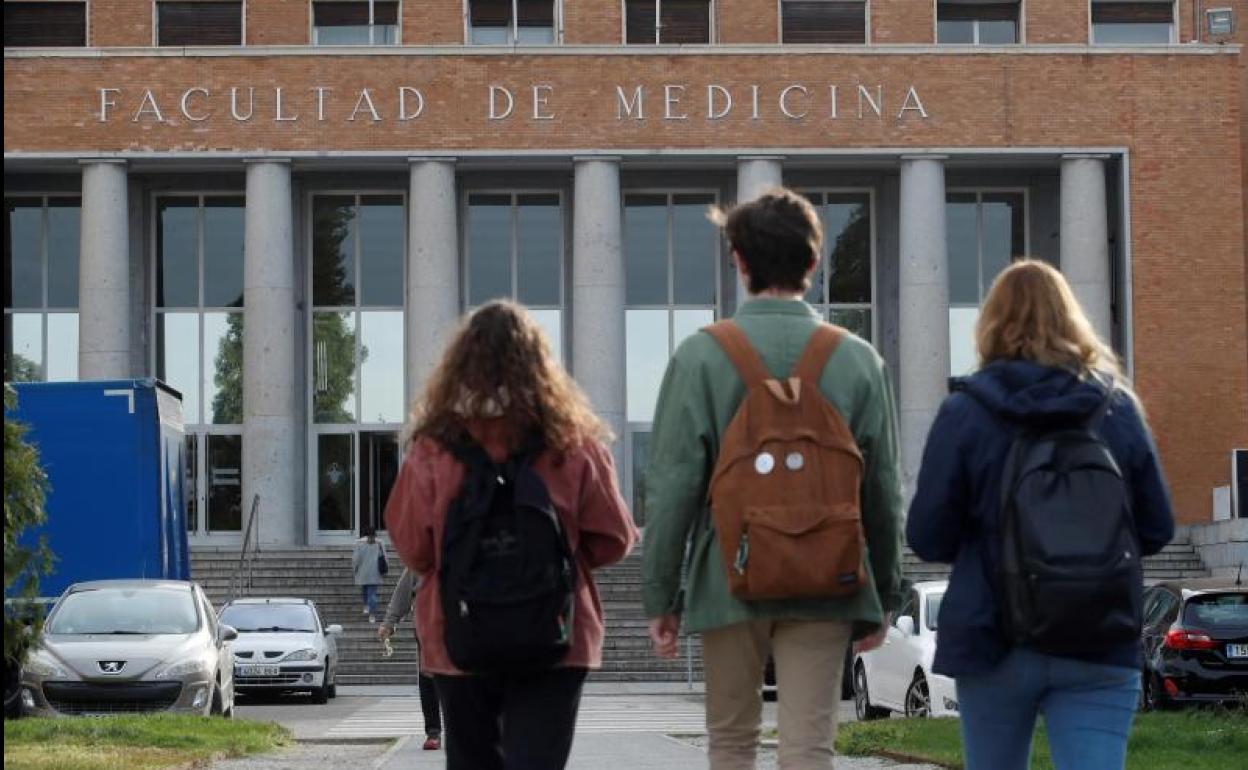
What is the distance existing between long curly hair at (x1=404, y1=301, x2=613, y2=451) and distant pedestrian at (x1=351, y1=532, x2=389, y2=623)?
2863cm

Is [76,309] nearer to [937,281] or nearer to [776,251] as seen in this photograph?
[937,281]

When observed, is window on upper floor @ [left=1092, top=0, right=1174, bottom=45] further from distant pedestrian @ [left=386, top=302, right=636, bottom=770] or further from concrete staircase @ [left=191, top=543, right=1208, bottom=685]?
distant pedestrian @ [left=386, top=302, right=636, bottom=770]

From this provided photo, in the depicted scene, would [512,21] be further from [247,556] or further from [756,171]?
[247,556]

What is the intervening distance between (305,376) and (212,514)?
3.08 m

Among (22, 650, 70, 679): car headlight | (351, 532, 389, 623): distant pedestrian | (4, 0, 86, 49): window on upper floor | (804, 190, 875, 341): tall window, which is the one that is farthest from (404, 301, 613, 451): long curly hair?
(4, 0, 86, 49): window on upper floor

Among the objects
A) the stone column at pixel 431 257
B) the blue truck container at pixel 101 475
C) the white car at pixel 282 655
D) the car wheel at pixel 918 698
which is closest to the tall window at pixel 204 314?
the stone column at pixel 431 257

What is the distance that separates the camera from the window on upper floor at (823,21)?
42844 mm

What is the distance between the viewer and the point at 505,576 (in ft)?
19.2

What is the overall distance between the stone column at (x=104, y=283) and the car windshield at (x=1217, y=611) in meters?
24.7

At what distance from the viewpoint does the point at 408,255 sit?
41.9 meters

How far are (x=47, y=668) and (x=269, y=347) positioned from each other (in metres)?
21.2

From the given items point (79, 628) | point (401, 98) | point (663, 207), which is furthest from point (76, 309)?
point (79, 628)

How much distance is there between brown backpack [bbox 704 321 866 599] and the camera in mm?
5801

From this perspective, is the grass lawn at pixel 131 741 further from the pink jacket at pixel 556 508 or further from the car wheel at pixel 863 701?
the pink jacket at pixel 556 508
